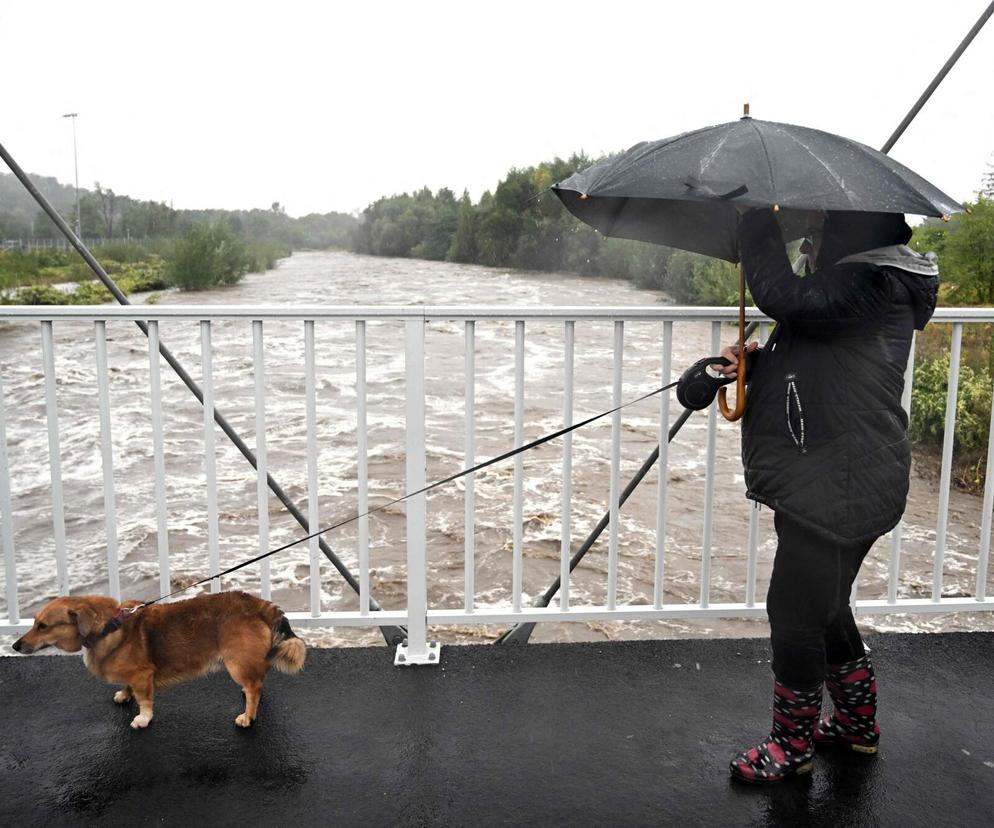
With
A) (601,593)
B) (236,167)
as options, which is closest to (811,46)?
(601,593)

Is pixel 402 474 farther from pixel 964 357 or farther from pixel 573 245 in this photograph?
pixel 964 357

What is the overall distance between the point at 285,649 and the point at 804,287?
5.37 ft

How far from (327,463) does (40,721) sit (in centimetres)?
945

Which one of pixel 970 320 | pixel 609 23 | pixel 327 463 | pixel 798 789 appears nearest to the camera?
pixel 798 789

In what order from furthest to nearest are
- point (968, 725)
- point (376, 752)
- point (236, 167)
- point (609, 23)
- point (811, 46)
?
point (236, 167) < point (609, 23) < point (811, 46) < point (968, 725) < point (376, 752)

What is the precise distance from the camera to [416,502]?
270 cm

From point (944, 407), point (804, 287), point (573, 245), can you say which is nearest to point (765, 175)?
point (804, 287)

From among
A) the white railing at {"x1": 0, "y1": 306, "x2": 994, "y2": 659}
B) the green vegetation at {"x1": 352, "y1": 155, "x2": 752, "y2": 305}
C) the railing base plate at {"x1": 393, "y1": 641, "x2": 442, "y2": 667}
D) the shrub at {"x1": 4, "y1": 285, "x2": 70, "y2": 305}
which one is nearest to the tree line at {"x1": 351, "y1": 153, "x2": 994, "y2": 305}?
the green vegetation at {"x1": 352, "y1": 155, "x2": 752, "y2": 305}

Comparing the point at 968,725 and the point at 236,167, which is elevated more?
the point at 236,167

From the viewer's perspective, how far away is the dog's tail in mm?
2424

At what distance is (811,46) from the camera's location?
426cm

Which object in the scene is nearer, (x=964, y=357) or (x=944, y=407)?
(x=944, y=407)

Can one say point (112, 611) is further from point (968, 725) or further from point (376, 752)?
point (968, 725)

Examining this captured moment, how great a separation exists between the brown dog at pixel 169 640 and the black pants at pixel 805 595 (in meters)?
1.28
